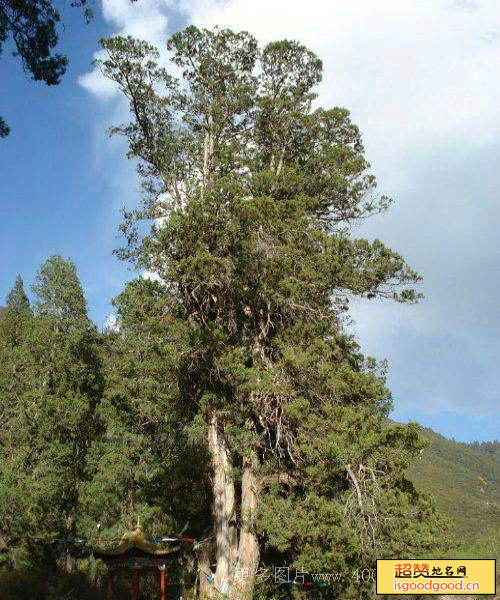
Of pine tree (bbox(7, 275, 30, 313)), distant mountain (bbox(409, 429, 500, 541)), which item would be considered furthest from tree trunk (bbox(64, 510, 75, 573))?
pine tree (bbox(7, 275, 30, 313))

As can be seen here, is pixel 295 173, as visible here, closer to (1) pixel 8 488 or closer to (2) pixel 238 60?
(2) pixel 238 60

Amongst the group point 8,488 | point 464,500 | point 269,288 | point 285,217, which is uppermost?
point 285,217

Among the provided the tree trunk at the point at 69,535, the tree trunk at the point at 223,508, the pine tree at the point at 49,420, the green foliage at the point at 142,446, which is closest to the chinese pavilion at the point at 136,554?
the tree trunk at the point at 223,508

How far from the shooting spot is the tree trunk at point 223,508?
14.1 metres

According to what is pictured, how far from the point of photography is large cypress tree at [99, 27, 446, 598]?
480 inches

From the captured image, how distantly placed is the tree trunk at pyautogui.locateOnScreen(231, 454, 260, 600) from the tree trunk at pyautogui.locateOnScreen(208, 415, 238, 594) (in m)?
0.34

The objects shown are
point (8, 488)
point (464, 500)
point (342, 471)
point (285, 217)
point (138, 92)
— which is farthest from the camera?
point (464, 500)

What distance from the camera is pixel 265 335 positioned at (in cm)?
1505

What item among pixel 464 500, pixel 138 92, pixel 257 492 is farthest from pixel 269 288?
pixel 464 500

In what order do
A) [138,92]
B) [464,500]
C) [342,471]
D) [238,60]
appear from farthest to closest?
[464,500] < [238,60] < [138,92] < [342,471]

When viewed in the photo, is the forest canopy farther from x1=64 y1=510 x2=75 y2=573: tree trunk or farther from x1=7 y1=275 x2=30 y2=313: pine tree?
x1=7 y1=275 x2=30 y2=313: pine tree

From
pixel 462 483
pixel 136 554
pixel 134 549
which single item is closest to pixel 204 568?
pixel 136 554

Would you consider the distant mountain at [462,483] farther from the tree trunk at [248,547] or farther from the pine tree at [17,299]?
the pine tree at [17,299]

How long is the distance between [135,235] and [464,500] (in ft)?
243
